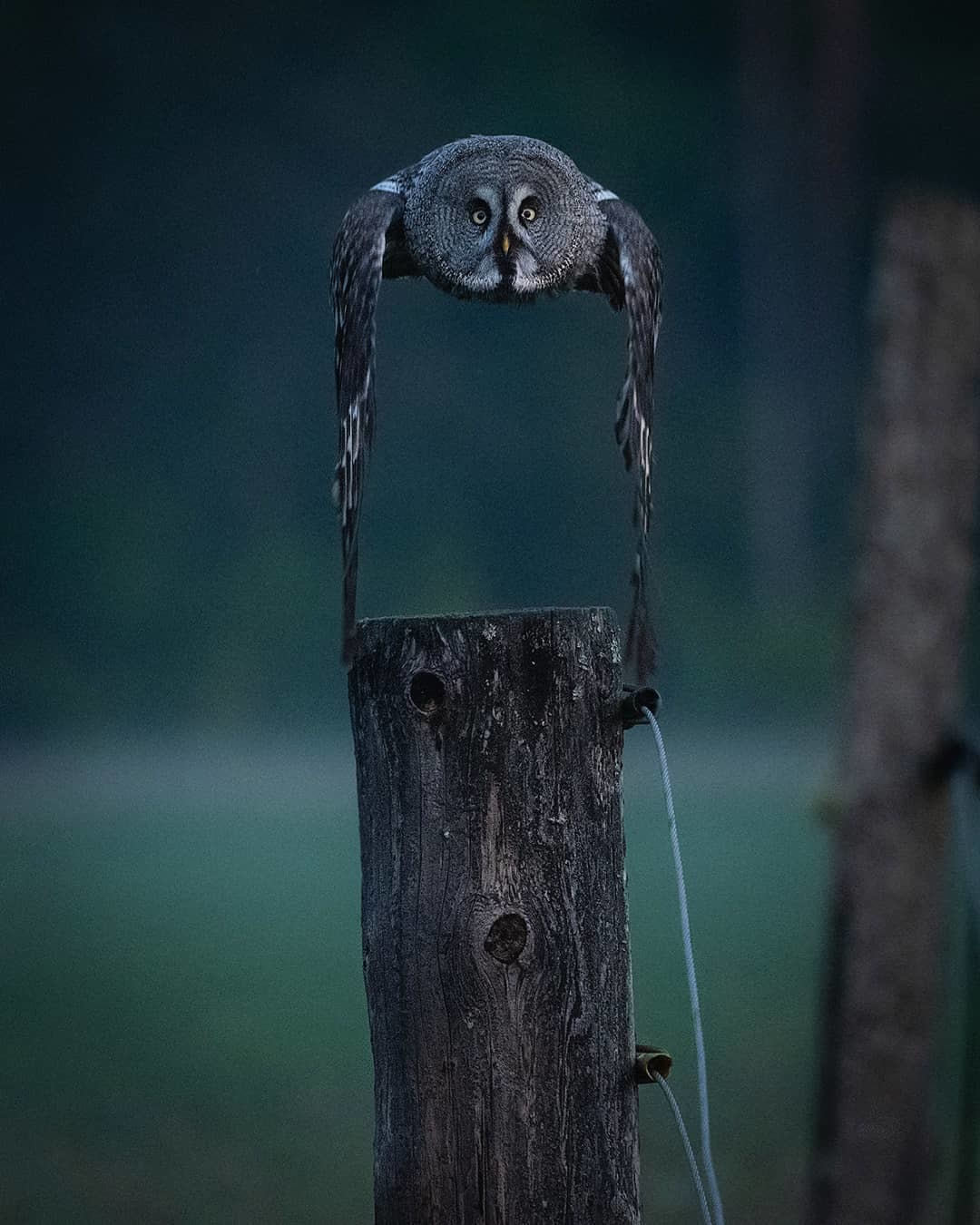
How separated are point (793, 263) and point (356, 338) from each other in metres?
4.82

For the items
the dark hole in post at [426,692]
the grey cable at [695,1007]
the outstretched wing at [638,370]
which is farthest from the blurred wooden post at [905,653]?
the dark hole in post at [426,692]

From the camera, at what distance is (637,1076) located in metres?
1.19

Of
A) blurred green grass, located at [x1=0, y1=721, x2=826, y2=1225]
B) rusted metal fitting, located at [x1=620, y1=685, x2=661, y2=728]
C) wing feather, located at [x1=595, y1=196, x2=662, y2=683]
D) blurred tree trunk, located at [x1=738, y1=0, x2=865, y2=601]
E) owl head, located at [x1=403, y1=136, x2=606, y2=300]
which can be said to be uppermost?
blurred tree trunk, located at [x1=738, y1=0, x2=865, y2=601]

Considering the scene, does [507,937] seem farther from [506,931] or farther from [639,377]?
[639,377]

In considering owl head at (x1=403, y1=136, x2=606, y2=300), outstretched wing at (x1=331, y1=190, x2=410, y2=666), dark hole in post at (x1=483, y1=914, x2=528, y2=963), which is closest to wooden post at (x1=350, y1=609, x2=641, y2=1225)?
dark hole in post at (x1=483, y1=914, x2=528, y2=963)

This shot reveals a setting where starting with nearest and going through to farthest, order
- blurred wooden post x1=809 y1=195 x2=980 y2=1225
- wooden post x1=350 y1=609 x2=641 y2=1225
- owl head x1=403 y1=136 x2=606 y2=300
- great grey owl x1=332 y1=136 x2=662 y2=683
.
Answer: wooden post x1=350 y1=609 x2=641 y2=1225
great grey owl x1=332 y1=136 x2=662 y2=683
owl head x1=403 y1=136 x2=606 y2=300
blurred wooden post x1=809 y1=195 x2=980 y2=1225

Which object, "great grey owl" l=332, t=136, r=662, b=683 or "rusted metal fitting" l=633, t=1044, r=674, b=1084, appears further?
"great grey owl" l=332, t=136, r=662, b=683

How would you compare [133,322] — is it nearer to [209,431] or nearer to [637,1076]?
[209,431]

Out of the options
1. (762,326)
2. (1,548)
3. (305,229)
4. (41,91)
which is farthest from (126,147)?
(762,326)

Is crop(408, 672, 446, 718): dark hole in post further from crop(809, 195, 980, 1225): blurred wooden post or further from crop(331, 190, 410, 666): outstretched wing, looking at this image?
crop(809, 195, 980, 1225): blurred wooden post

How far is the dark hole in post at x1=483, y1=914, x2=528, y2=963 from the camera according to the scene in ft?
3.81

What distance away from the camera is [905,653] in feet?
6.08

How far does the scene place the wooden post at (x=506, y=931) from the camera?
115cm

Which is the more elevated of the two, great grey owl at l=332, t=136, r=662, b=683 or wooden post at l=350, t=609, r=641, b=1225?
great grey owl at l=332, t=136, r=662, b=683
